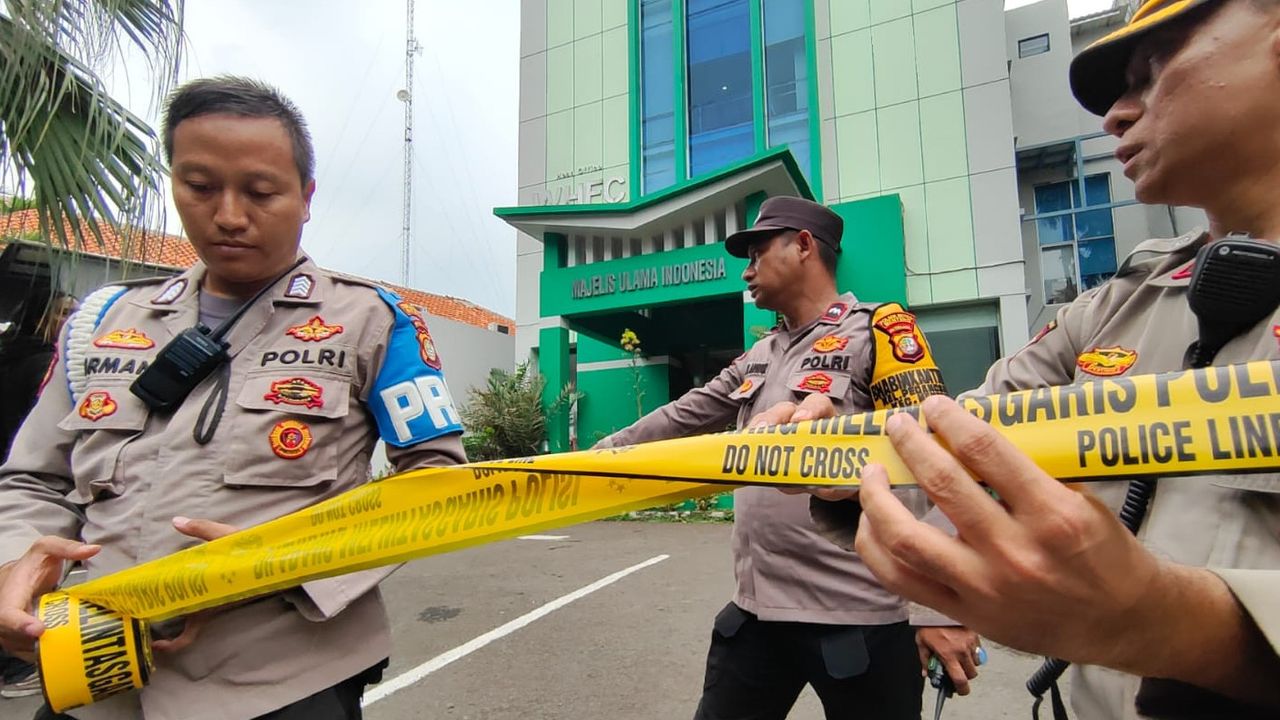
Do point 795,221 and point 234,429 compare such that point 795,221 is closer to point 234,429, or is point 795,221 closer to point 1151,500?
point 1151,500

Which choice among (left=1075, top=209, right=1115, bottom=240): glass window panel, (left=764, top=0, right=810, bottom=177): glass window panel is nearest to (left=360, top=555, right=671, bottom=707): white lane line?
(left=764, top=0, right=810, bottom=177): glass window panel

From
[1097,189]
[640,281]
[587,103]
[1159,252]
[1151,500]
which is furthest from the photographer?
[587,103]

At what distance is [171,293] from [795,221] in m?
1.95

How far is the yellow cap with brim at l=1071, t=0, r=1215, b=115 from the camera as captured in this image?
904 mm

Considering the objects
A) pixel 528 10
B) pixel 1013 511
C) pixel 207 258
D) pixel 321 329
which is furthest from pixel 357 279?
→ pixel 528 10

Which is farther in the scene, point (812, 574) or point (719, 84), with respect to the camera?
point (719, 84)

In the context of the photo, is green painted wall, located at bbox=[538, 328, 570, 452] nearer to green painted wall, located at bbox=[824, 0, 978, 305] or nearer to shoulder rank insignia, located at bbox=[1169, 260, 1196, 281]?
green painted wall, located at bbox=[824, 0, 978, 305]

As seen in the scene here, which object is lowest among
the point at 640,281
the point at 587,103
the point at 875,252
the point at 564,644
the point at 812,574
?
the point at 564,644

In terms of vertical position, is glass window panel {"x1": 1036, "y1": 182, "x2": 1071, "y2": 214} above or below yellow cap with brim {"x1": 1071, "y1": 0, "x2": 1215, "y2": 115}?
above

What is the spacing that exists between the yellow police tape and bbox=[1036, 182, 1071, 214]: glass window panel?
645 inches

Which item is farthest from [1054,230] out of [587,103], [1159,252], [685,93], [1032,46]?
[1159,252]

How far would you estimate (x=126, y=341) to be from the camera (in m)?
1.39

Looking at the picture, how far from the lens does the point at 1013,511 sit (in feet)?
1.73

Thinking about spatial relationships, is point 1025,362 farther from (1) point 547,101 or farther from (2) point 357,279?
(1) point 547,101
